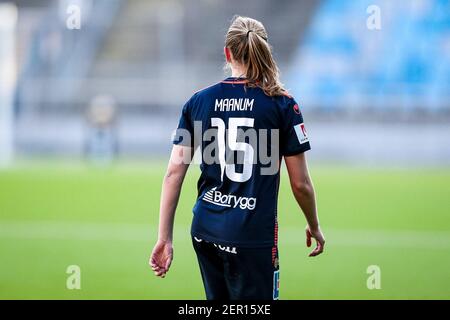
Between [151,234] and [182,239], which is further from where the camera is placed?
[151,234]

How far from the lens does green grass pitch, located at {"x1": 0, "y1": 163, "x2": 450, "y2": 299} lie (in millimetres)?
7363

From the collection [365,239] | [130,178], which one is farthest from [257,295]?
[130,178]

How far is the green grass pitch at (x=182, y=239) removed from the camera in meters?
7.36

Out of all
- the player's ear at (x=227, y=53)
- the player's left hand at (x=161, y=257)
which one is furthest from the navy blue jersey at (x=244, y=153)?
the player's left hand at (x=161, y=257)

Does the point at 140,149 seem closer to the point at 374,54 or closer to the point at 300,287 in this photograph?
the point at 374,54

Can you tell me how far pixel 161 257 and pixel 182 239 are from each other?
20.2 feet

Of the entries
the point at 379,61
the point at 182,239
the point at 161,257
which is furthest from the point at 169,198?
the point at 379,61

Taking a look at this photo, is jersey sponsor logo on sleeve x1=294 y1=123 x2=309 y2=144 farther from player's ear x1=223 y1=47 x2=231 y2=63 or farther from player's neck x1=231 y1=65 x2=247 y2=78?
player's ear x1=223 y1=47 x2=231 y2=63

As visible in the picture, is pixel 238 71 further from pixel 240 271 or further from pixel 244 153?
pixel 240 271

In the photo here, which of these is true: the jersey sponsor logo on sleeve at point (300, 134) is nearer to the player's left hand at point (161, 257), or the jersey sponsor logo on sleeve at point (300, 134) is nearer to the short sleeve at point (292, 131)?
the short sleeve at point (292, 131)

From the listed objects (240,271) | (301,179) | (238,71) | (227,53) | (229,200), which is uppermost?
(227,53)

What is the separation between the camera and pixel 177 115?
28984mm

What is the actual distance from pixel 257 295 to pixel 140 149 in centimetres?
2396

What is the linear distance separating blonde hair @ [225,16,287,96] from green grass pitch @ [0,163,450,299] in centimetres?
324
